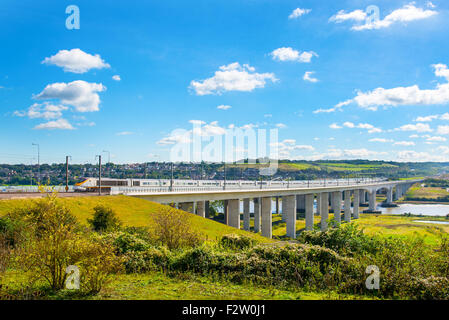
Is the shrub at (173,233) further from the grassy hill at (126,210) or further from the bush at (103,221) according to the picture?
the grassy hill at (126,210)

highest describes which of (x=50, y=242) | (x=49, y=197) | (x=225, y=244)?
(x=49, y=197)

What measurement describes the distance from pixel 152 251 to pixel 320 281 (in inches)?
323

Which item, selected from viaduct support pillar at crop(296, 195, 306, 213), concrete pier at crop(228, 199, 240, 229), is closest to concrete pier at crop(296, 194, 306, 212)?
viaduct support pillar at crop(296, 195, 306, 213)

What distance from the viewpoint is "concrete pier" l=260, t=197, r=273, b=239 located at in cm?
7062

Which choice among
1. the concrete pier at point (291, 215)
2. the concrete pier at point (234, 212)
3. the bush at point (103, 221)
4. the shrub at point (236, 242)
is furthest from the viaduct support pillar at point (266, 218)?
the shrub at point (236, 242)

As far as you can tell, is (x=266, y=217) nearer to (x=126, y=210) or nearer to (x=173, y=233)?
(x=126, y=210)

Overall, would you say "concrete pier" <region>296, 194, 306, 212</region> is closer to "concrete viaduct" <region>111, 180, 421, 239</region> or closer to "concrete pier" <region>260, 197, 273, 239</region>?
"concrete viaduct" <region>111, 180, 421, 239</region>

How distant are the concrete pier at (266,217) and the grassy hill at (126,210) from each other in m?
33.2

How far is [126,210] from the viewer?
120ft

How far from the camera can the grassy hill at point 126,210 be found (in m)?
30.3
